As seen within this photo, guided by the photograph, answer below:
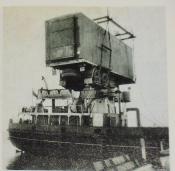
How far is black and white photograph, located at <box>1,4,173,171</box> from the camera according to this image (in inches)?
67.1

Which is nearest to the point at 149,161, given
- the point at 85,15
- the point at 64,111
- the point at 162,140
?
the point at 162,140

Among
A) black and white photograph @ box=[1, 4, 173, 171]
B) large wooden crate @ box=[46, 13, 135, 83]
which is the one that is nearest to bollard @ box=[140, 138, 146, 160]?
black and white photograph @ box=[1, 4, 173, 171]

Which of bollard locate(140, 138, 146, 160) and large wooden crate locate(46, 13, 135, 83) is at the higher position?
large wooden crate locate(46, 13, 135, 83)

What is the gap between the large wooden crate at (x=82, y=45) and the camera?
1829 mm

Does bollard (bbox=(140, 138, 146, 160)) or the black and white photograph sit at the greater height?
the black and white photograph

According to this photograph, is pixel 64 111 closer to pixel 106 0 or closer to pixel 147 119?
pixel 147 119

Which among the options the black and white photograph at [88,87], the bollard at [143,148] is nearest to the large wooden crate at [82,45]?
the black and white photograph at [88,87]

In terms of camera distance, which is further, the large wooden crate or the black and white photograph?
the large wooden crate

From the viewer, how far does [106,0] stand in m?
1.72

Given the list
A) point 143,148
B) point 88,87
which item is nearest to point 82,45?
point 88,87

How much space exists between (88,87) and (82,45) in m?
0.24

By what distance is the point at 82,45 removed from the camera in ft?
6.21

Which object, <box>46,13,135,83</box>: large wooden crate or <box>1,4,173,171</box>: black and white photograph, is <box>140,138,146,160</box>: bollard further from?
<box>46,13,135,83</box>: large wooden crate

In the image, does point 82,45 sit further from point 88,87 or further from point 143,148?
point 143,148
